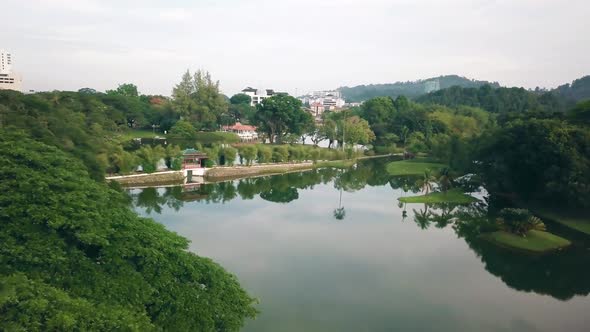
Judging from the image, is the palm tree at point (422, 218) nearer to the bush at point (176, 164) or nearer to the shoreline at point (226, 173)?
the shoreline at point (226, 173)

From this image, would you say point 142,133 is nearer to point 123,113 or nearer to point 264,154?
point 123,113

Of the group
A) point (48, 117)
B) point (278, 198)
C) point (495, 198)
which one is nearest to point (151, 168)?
point (278, 198)

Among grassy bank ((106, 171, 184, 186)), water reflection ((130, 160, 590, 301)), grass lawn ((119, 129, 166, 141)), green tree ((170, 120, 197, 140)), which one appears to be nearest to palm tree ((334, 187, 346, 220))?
water reflection ((130, 160, 590, 301))

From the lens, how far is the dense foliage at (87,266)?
20.4ft

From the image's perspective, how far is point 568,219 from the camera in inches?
899

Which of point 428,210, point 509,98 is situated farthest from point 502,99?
point 428,210

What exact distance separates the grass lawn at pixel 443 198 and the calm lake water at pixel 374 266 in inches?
40.6

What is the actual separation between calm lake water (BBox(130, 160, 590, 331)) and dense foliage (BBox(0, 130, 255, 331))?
12.8ft

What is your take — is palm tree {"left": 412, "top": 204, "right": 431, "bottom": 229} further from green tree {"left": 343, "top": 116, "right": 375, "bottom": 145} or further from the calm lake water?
green tree {"left": 343, "top": 116, "right": 375, "bottom": 145}

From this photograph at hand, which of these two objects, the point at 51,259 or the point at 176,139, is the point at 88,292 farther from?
the point at 176,139

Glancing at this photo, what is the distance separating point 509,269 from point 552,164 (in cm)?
872

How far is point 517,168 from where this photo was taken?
25062 mm

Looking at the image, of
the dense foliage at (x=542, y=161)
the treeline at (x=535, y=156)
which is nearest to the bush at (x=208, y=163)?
the treeline at (x=535, y=156)

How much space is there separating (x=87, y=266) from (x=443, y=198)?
2498 cm
